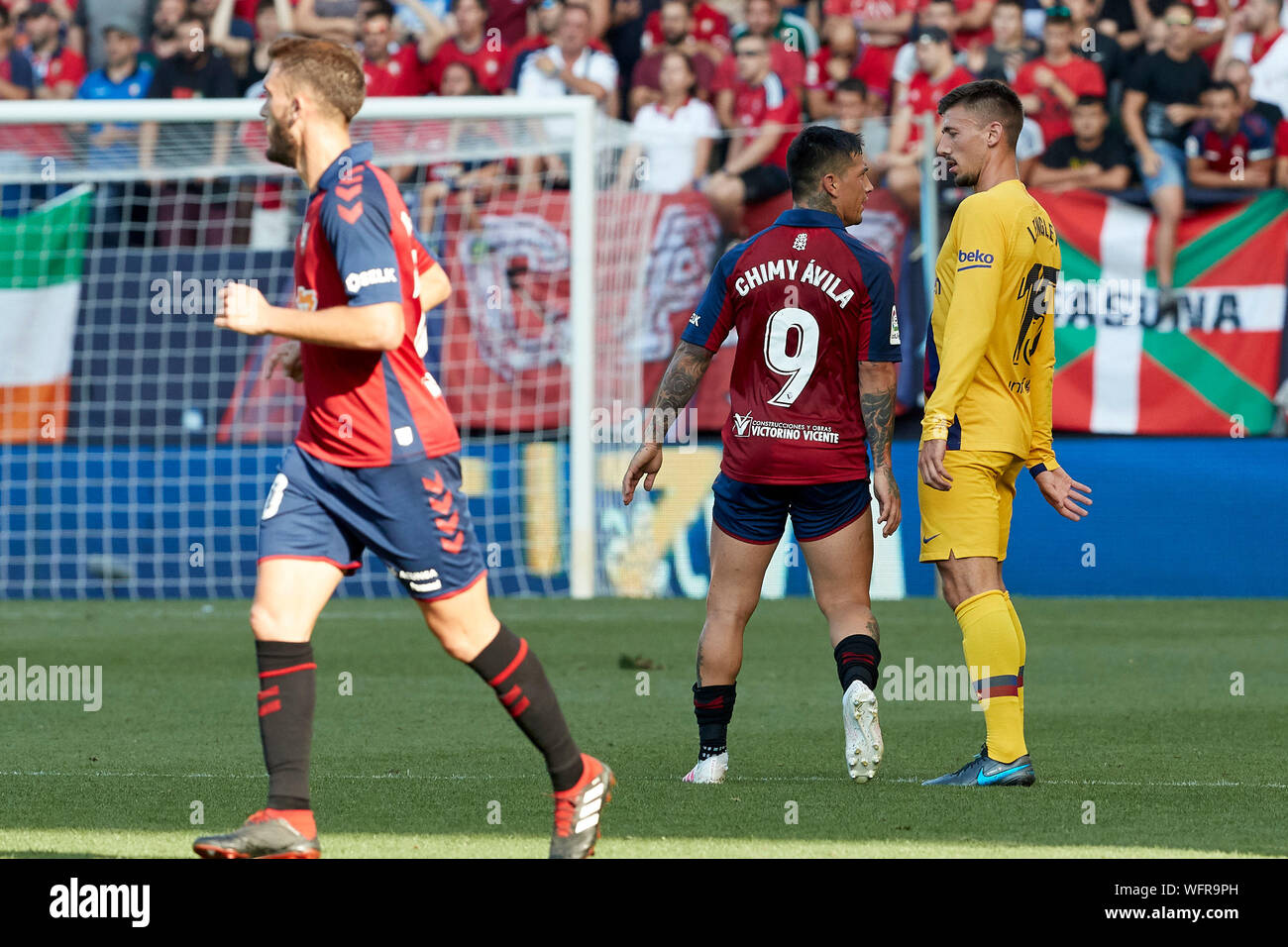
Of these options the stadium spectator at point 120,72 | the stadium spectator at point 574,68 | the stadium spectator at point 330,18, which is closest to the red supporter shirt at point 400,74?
the stadium spectator at point 330,18

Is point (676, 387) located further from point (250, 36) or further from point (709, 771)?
point (250, 36)

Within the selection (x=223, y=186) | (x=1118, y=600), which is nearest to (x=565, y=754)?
(x=1118, y=600)

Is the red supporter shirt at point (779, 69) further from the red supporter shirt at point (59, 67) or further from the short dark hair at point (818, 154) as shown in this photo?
the short dark hair at point (818, 154)

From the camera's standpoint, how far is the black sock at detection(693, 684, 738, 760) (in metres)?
5.62

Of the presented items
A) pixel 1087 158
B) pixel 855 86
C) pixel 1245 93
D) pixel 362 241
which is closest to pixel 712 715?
pixel 362 241

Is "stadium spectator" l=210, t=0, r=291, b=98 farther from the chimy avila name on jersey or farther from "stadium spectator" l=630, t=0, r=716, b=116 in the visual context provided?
the chimy avila name on jersey

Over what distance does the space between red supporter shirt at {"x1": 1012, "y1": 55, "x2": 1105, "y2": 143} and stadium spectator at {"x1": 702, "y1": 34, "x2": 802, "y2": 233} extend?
1.70 meters

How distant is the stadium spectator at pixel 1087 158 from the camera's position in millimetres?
13219

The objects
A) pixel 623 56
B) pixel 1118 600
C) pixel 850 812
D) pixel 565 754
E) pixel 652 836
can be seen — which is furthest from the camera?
pixel 623 56

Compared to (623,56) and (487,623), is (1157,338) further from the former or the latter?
(487,623)

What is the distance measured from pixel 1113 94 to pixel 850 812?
32.4ft

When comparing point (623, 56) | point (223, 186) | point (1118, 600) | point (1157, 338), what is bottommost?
point (1118, 600)

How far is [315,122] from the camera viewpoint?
422 cm

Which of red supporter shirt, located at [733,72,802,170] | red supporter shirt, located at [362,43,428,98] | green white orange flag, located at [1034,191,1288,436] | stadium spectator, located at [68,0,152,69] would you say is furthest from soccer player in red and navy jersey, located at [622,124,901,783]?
stadium spectator, located at [68,0,152,69]
